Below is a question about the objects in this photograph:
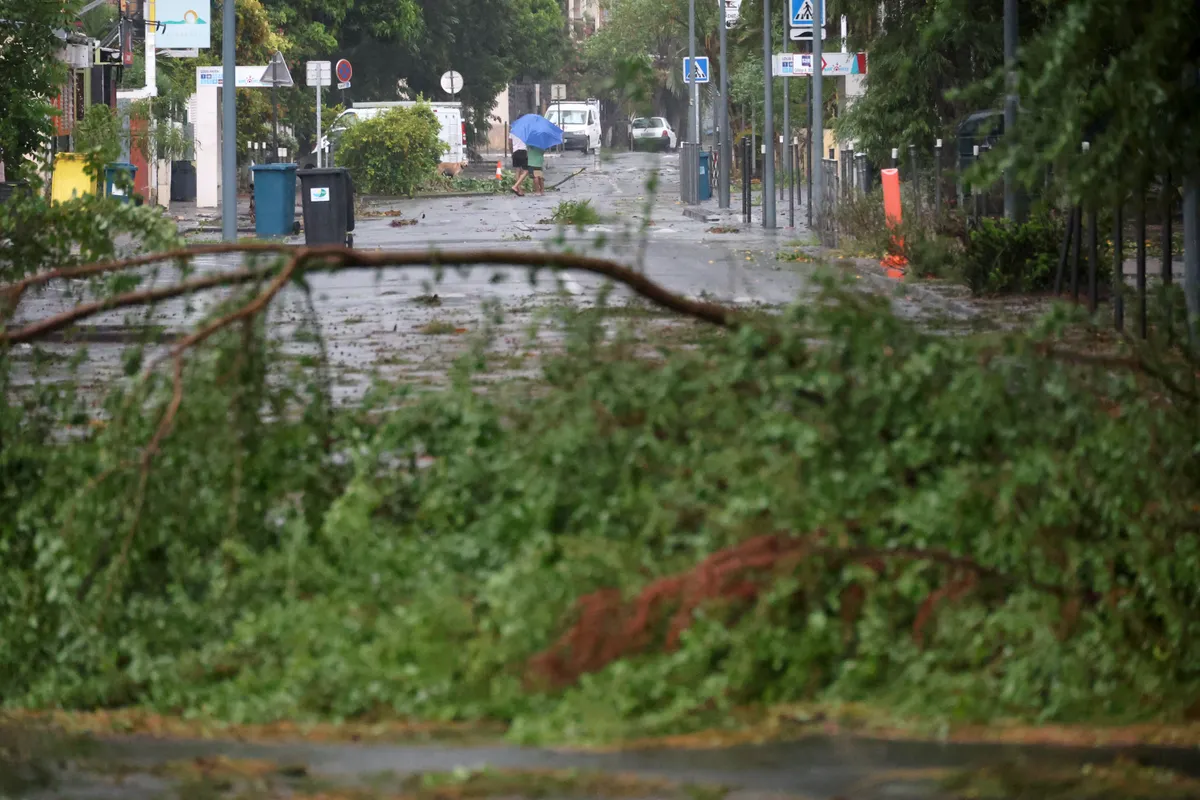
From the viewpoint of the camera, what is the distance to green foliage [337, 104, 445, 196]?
4616cm

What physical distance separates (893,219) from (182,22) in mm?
20066

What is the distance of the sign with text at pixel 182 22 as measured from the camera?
3781 cm

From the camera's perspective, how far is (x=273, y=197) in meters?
29.0

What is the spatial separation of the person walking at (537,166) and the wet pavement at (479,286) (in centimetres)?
344

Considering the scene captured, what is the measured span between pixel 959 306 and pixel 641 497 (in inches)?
471

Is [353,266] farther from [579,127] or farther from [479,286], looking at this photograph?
[579,127]

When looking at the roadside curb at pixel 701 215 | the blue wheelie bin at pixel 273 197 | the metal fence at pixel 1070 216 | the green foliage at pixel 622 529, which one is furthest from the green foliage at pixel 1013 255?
the roadside curb at pixel 701 215

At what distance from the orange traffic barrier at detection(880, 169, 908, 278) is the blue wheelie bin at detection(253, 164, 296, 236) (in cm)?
947

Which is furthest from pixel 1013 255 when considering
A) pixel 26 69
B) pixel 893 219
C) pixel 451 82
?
pixel 451 82

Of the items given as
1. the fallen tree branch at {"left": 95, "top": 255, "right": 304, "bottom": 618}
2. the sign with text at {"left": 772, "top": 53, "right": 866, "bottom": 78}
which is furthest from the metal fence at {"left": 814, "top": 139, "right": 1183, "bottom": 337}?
the fallen tree branch at {"left": 95, "top": 255, "right": 304, "bottom": 618}

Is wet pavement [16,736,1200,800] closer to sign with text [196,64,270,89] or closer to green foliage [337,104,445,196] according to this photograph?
sign with text [196,64,270,89]

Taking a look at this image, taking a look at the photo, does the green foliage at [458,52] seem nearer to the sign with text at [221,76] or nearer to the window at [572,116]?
the window at [572,116]

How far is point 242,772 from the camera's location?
16.0 feet

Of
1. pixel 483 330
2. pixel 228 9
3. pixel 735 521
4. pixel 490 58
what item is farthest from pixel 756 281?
pixel 490 58
